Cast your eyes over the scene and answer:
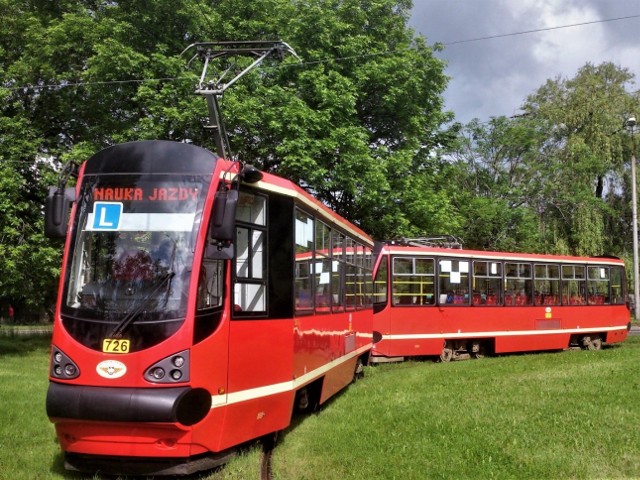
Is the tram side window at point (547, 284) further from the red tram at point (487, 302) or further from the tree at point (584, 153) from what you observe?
the tree at point (584, 153)

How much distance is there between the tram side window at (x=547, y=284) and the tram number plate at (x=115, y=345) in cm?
1550

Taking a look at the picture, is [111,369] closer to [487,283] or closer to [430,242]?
[487,283]

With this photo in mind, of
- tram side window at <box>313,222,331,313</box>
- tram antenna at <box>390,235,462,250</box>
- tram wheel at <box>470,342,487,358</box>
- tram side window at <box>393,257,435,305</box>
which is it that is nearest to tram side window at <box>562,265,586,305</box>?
tram wheel at <box>470,342,487,358</box>

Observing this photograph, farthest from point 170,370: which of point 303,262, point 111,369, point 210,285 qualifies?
point 303,262

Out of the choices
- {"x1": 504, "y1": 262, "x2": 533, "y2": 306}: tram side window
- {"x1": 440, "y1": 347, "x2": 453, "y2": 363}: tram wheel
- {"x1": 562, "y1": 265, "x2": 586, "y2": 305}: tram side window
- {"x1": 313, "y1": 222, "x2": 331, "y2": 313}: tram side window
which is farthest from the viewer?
{"x1": 562, "y1": 265, "x2": 586, "y2": 305}: tram side window

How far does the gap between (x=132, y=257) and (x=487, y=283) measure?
13560 mm

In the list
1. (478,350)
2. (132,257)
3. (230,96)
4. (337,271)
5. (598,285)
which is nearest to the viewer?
(132,257)

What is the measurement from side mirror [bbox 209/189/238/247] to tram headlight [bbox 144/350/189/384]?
1070mm

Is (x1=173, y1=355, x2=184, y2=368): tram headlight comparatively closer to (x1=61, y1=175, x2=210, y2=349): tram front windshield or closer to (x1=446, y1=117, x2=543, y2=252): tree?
(x1=61, y1=175, x2=210, y2=349): tram front windshield

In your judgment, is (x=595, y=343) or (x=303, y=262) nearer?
(x=303, y=262)

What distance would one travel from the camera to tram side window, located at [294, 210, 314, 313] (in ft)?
24.7

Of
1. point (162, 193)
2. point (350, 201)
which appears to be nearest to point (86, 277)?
point (162, 193)

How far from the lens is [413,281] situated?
1655cm

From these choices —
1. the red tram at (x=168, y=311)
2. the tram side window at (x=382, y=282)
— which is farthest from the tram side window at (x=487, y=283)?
the red tram at (x=168, y=311)
